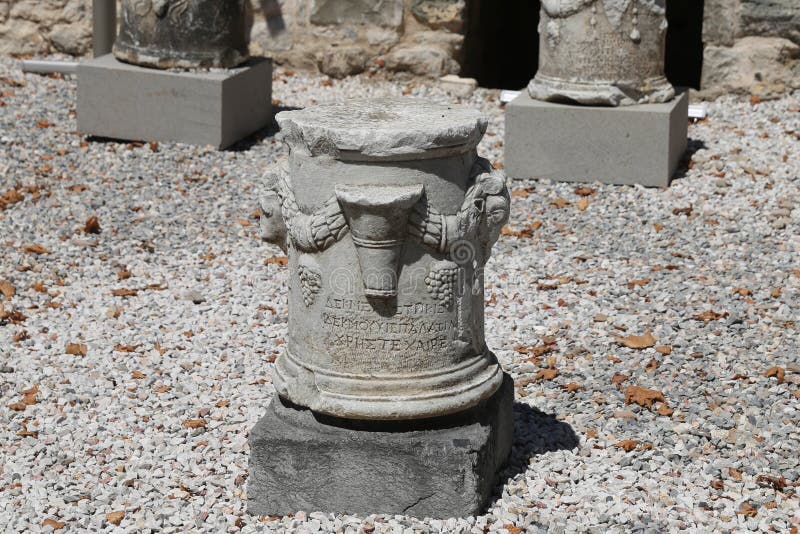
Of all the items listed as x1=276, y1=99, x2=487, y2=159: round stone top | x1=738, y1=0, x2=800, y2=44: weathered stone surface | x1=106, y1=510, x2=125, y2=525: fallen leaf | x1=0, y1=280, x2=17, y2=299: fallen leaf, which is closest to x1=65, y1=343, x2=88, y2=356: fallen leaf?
x1=0, y1=280, x2=17, y2=299: fallen leaf

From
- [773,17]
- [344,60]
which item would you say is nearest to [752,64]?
[773,17]

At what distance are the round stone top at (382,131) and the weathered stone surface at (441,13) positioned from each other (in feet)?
18.0

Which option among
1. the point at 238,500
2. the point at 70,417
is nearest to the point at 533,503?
the point at 238,500

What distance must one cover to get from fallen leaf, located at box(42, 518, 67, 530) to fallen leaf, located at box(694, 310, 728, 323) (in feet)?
9.87

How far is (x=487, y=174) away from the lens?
428cm

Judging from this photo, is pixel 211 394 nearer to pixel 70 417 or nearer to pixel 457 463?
pixel 70 417

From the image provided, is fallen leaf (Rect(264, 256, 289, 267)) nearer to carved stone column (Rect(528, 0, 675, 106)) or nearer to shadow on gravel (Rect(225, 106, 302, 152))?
shadow on gravel (Rect(225, 106, 302, 152))

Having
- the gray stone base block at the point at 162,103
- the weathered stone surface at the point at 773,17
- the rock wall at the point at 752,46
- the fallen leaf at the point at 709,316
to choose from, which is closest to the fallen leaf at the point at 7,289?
the gray stone base block at the point at 162,103

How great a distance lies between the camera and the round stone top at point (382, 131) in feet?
13.3

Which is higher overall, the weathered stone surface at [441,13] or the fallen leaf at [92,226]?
the weathered stone surface at [441,13]

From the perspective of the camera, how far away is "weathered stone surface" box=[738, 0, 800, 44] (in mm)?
9078

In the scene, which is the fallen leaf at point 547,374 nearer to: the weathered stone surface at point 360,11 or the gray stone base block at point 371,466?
the gray stone base block at point 371,466

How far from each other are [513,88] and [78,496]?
26.9 feet

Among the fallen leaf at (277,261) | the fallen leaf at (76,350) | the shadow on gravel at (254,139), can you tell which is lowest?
the fallen leaf at (76,350)
